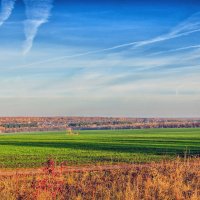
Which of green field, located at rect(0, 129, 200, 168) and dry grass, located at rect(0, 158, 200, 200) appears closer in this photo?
dry grass, located at rect(0, 158, 200, 200)

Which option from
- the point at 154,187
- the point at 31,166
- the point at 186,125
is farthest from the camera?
the point at 186,125

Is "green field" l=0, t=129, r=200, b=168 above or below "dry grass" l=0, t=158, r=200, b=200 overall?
below

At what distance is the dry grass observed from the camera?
15.0 metres

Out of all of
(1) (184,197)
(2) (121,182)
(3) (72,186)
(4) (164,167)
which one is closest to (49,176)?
(3) (72,186)

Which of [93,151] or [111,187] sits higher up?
[111,187]

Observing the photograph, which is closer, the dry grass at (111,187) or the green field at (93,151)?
the dry grass at (111,187)

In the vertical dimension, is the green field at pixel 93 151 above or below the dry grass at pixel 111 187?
below

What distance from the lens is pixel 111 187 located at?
57.5 ft

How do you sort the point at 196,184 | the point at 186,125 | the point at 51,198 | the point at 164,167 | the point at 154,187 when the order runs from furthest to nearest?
the point at 186,125 < the point at 164,167 < the point at 196,184 < the point at 154,187 < the point at 51,198

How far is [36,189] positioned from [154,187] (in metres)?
4.46

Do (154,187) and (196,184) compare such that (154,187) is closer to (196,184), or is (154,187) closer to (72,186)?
(196,184)

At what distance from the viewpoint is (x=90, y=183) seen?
19000 mm

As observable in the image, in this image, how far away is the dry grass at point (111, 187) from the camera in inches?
591

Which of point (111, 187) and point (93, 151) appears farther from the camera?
point (93, 151)
